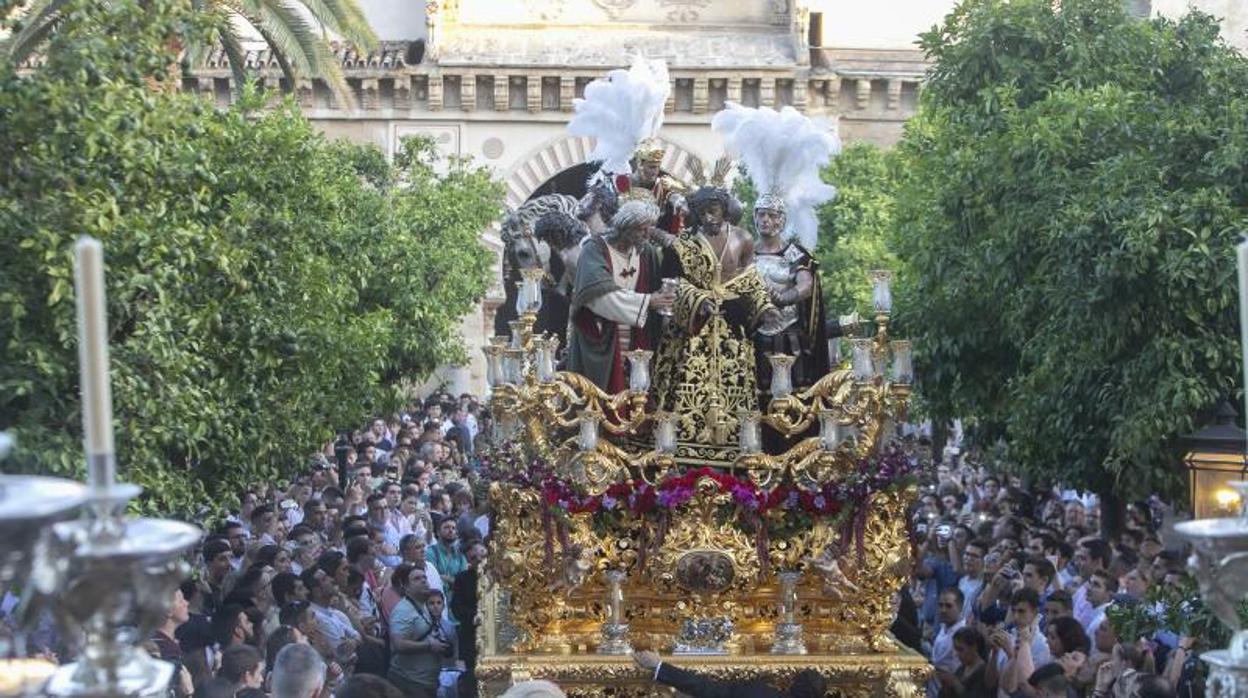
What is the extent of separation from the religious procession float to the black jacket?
1.42 feet

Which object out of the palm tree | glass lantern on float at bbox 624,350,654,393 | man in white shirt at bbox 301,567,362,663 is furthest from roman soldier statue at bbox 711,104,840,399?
the palm tree

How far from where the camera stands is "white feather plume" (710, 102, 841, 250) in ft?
42.0

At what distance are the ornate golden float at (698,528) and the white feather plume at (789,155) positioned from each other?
179 cm

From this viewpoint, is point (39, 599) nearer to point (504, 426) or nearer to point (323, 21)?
point (504, 426)

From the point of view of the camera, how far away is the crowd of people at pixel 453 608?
10336 millimetres

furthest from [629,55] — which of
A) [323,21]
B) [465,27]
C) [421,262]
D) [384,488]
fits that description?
[384,488]

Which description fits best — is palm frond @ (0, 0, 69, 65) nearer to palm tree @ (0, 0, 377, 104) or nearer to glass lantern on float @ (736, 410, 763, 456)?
palm tree @ (0, 0, 377, 104)

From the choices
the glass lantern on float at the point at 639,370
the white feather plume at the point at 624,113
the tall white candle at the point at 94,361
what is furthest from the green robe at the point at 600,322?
the tall white candle at the point at 94,361

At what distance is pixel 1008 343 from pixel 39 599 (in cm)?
1661

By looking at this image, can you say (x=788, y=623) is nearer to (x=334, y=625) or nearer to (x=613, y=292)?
(x=613, y=292)

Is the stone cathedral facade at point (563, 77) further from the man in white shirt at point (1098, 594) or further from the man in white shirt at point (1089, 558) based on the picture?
the man in white shirt at point (1098, 594)

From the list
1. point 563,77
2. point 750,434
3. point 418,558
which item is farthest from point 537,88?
point 750,434

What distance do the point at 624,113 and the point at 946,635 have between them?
3.55m

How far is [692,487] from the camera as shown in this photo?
1080 cm
